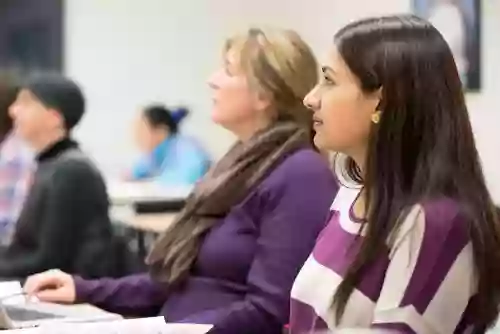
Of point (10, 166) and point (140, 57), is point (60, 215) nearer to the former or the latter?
point (10, 166)

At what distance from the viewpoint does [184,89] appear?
6227 millimetres

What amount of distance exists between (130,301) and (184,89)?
164 inches

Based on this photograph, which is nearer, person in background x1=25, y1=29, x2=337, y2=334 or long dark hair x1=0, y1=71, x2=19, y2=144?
person in background x1=25, y1=29, x2=337, y2=334

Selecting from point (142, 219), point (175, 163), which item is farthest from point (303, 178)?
point (175, 163)

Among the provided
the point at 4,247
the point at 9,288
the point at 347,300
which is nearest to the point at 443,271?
the point at 347,300

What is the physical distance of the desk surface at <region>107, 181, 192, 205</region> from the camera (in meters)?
4.53

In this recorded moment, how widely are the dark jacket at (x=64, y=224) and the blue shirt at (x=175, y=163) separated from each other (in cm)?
235

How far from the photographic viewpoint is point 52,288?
2.14m

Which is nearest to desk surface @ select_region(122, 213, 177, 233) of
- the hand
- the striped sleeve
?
the hand

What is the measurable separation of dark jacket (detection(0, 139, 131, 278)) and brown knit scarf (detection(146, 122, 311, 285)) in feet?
2.66

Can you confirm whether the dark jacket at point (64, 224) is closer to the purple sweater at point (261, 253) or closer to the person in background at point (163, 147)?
the purple sweater at point (261, 253)

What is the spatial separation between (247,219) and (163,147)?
3.83 metres

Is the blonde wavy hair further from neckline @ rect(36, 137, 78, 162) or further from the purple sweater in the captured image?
neckline @ rect(36, 137, 78, 162)

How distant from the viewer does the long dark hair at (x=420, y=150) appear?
1.32 metres
